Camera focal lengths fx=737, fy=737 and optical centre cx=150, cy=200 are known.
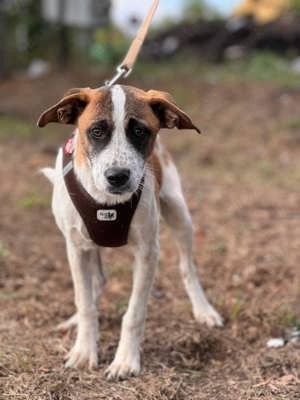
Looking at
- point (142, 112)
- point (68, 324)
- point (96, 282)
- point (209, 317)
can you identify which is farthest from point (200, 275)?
point (142, 112)

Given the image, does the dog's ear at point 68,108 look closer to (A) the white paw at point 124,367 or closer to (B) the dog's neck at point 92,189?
(B) the dog's neck at point 92,189

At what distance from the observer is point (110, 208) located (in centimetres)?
382

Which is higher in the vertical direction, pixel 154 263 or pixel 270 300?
pixel 154 263

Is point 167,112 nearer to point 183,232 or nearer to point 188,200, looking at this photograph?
point 183,232

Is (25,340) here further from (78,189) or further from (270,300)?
(270,300)

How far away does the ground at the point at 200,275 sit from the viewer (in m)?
3.99

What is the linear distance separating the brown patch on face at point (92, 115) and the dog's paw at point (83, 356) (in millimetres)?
1093

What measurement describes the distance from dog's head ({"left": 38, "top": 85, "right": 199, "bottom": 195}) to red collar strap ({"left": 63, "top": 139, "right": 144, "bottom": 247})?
126 mm

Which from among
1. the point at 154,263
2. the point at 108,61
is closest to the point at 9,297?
the point at 154,263

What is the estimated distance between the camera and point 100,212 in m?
3.82

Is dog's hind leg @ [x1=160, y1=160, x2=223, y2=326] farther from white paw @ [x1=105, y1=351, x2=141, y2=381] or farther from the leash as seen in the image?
white paw @ [x1=105, y1=351, x2=141, y2=381]

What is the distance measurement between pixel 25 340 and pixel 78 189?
1141mm

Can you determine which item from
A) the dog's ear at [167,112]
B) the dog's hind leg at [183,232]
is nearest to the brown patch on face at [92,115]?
the dog's ear at [167,112]

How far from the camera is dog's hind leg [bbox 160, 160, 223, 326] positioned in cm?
→ 459
